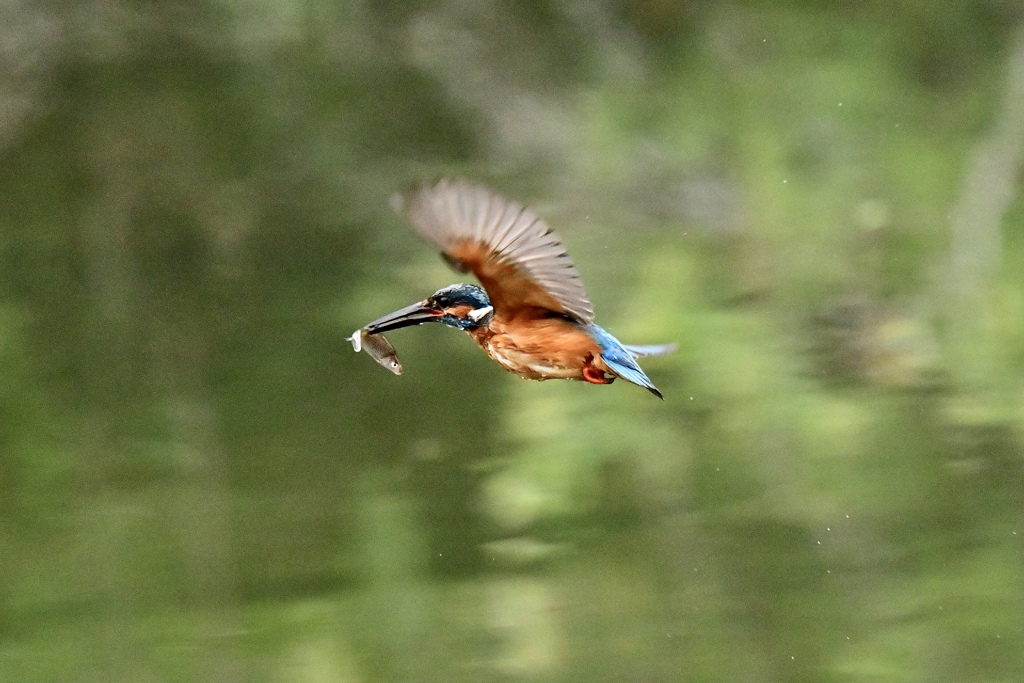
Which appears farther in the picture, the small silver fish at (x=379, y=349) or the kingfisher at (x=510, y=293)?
the small silver fish at (x=379, y=349)

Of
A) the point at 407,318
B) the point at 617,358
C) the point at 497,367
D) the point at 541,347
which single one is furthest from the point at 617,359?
the point at 497,367

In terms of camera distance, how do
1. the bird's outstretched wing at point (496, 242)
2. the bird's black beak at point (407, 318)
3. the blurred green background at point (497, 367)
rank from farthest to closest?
the blurred green background at point (497, 367), the bird's black beak at point (407, 318), the bird's outstretched wing at point (496, 242)

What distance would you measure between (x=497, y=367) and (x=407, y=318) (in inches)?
78.7

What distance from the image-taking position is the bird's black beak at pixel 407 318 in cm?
126

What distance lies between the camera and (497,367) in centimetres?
327

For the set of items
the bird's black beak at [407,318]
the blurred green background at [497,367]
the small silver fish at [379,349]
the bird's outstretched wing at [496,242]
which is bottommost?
the bird's outstretched wing at [496,242]

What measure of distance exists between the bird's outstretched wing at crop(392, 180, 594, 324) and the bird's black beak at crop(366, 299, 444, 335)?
10 centimetres

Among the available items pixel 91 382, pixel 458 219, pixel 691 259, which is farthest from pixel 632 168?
pixel 458 219

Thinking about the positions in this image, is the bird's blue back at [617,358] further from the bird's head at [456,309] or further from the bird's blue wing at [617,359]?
the bird's head at [456,309]

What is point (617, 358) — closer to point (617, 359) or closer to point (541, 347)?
point (617, 359)

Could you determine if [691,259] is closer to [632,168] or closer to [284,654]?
[632,168]

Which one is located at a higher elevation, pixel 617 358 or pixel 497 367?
pixel 497 367

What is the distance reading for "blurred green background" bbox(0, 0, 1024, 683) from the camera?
123 inches

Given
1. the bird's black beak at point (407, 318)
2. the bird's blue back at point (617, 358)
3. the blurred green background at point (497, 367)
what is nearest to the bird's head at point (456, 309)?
the bird's black beak at point (407, 318)
